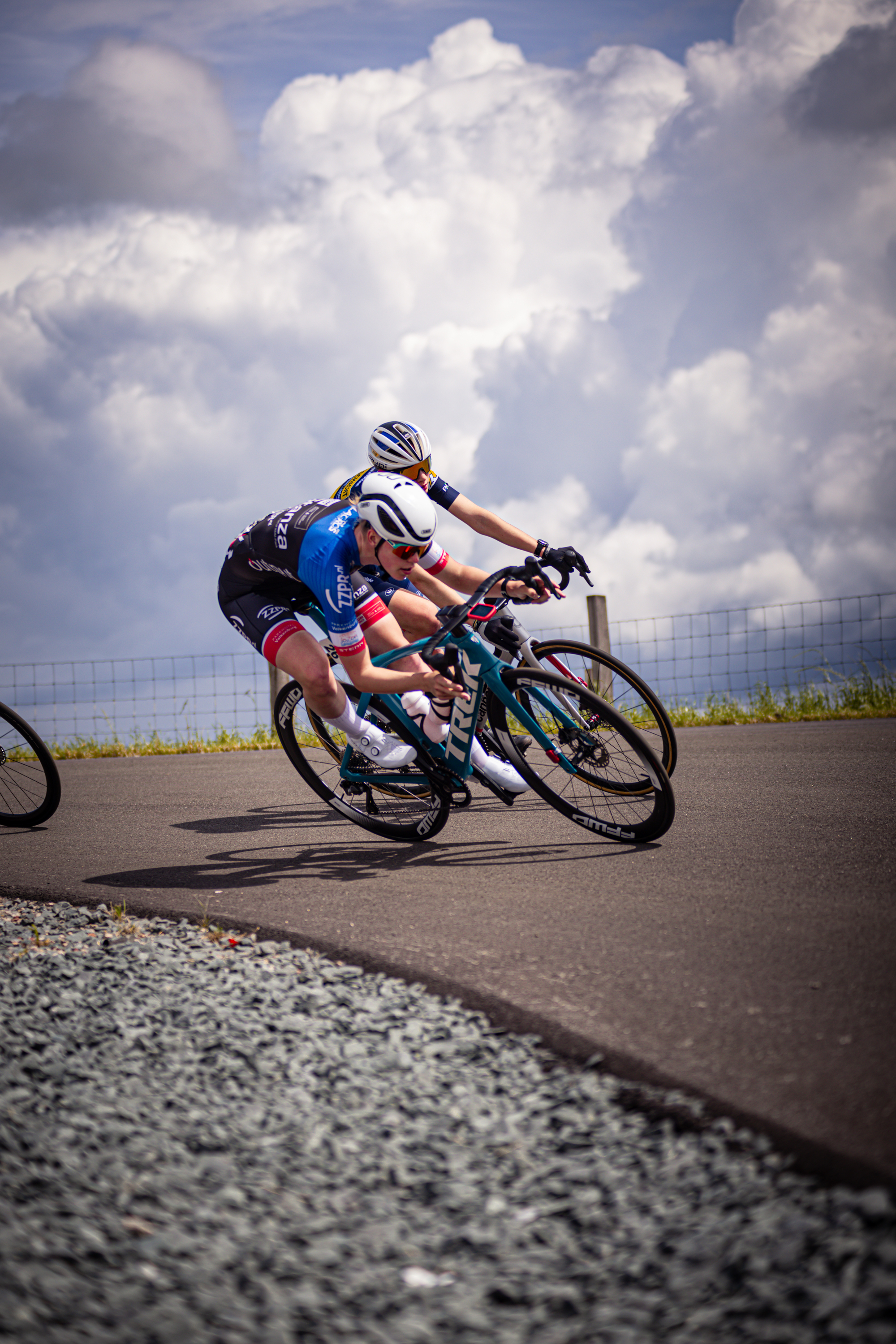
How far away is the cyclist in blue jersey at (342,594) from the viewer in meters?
4.30

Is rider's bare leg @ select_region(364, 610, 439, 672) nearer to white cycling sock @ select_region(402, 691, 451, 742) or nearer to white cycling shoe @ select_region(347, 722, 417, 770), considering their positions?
white cycling sock @ select_region(402, 691, 451, 742)

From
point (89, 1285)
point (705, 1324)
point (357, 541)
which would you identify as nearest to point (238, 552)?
point (357, 541)

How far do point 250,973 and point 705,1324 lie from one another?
6.35 feet

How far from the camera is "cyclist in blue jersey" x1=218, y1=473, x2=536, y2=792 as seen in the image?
14.1 ft

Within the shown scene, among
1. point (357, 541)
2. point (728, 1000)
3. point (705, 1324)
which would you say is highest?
point (357, 541)

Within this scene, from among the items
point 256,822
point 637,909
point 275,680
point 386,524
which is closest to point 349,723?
point 386,524

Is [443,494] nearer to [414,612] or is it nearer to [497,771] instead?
[414,612]

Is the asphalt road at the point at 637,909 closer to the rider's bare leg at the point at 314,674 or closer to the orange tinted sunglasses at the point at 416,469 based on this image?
the rider's bare leg at the point at 314,674

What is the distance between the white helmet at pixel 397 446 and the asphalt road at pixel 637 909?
7.69 feet

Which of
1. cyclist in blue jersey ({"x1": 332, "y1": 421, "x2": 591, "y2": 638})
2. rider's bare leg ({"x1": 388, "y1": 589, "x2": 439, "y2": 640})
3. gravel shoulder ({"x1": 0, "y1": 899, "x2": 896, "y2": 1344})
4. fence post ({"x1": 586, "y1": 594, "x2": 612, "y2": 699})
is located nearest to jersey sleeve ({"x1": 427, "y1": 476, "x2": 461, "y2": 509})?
cyclist in blue jersey ({"x1": 332, "y1": 421, "x2": 591, "y2": 638})

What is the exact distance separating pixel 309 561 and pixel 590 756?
1.76m

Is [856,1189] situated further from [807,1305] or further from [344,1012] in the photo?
[344,1012]

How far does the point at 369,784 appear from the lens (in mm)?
5301

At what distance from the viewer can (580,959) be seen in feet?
10.0
